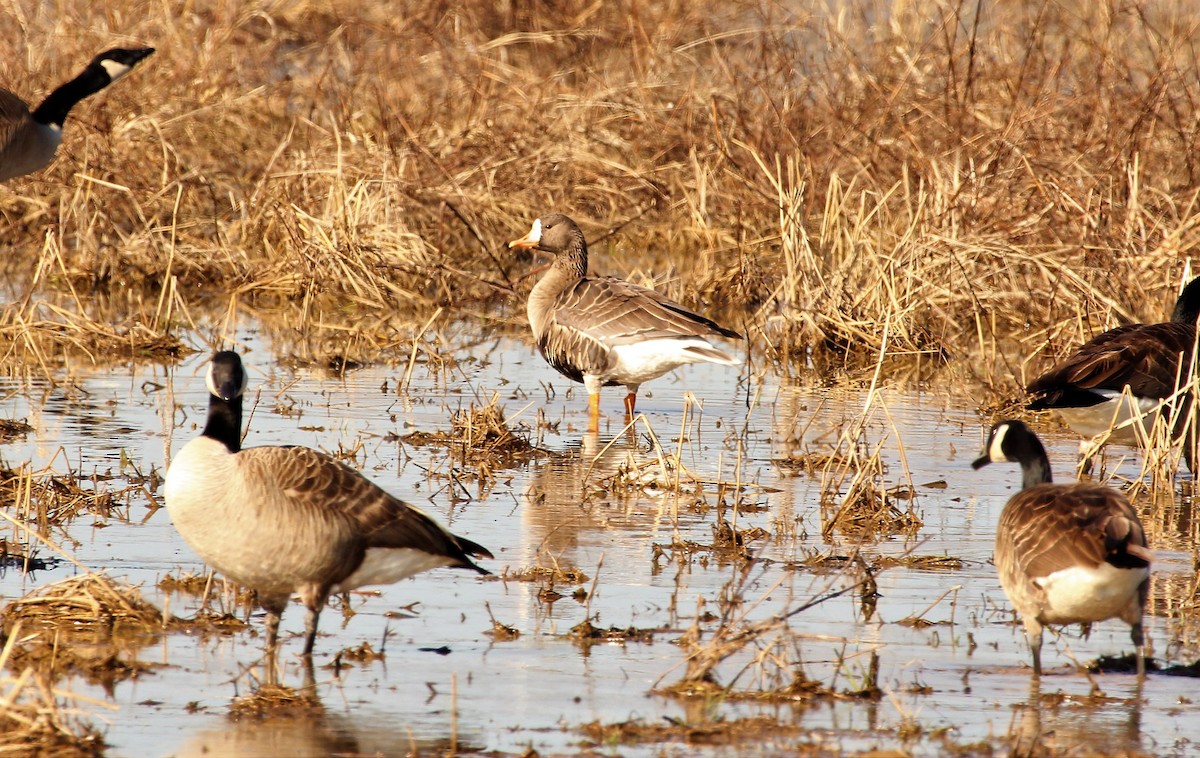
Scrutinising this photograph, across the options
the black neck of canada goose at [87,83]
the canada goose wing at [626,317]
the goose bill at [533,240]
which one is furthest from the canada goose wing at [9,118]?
the canada goose wing at [626,317]

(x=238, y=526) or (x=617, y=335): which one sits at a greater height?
(x=617, y=335)

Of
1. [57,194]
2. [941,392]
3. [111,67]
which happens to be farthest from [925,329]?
[57,194]

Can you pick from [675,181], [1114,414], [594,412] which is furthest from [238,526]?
[675,181]

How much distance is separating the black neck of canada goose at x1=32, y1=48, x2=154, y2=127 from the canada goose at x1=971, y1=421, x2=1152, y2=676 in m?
8.80

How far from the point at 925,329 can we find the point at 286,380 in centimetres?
467

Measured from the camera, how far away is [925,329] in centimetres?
1205

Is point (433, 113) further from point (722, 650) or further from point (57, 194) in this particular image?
point (722, 650)

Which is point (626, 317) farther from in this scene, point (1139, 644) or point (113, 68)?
point (1139, 644)

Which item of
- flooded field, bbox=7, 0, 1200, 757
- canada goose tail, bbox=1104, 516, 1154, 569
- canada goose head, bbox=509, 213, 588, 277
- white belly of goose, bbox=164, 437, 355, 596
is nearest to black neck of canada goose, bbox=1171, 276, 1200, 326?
flooded field, bbox=7, 0, 1200, 757

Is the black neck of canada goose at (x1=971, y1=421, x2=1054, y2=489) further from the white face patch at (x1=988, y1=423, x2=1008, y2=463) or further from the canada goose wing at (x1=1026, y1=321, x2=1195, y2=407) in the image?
the canada goose wing at (x1=1026, y1=321, x2=1195, y2=407)

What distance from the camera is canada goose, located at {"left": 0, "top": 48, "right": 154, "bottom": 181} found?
11984 millimetres

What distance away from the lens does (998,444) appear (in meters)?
6.36

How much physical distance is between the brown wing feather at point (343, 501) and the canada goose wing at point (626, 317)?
471cm

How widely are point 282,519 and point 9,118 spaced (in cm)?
761
